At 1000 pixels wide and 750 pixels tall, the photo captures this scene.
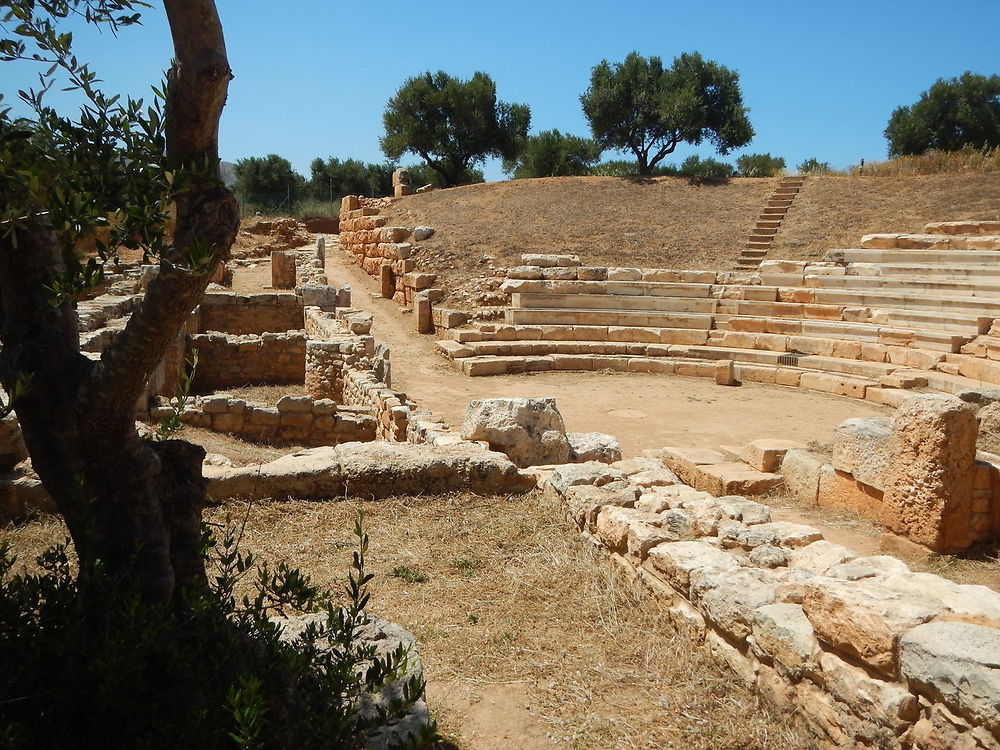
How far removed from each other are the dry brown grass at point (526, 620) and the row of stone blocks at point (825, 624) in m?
0.15

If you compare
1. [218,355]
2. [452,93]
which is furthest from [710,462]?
[452,93]

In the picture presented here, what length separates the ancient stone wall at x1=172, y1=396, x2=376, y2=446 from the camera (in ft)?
31.5

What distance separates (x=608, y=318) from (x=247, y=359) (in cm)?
798

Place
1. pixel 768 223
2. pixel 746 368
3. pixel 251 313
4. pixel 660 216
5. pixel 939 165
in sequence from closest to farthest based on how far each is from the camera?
pixel 746 368, pixel 251 313, pixel 768 223, pixel 660 216, pixel 939 165

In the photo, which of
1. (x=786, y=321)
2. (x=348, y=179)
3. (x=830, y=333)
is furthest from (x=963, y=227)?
(x=348, y=179)

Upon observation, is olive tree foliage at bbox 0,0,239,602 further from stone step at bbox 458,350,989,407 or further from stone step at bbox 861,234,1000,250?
stone step at bbox 861,234,1000,250

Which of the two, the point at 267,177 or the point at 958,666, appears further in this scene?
the point at 267,177

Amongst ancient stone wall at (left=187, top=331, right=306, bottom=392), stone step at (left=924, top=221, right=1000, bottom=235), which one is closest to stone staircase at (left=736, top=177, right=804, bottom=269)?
stone step at (left=924, top=221, right=1000, bottom=235)

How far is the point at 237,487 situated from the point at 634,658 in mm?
3260

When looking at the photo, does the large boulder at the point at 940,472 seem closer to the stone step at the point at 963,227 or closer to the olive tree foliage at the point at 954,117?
the stone step at the point at 963,227

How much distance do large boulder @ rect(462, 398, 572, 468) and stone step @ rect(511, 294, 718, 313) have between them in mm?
11217

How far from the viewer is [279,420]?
9.68m

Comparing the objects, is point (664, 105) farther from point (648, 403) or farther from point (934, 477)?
point (934, 477)

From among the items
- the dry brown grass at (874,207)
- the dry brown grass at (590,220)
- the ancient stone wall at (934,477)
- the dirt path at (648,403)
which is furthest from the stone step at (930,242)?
the ancient stone wall at (934,477)
